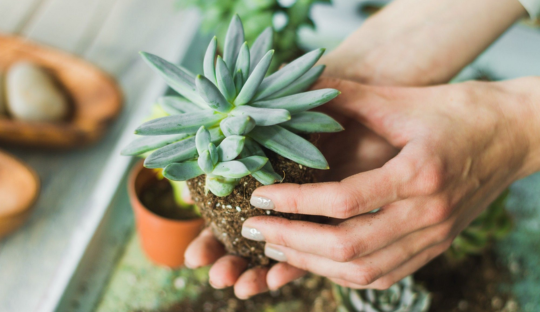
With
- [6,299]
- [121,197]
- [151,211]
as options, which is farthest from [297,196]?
[6,299]

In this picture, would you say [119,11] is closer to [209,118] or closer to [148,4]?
[148,4]

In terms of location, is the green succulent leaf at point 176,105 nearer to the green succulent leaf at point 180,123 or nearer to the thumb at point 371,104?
the green succulent leaf at point 180,123

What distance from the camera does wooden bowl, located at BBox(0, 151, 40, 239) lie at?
4.10ft

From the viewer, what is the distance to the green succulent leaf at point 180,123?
633mm

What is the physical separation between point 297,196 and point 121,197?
2.81 feet

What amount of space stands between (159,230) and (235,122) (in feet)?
2.10

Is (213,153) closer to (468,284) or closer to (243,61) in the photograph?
(243,61)

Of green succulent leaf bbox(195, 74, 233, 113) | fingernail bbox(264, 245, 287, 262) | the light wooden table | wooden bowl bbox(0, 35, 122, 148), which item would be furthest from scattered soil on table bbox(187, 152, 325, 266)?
wooden bowl bbox(0, 35, 122, 148)

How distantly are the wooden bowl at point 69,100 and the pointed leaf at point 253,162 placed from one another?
1.05 m

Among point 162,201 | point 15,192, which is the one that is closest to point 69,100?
point 15,192

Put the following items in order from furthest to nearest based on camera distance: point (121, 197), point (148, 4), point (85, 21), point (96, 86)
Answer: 1. point (148, 4)
2. point (85, 21)
3. point (96, 86)
4. point (121, 197)

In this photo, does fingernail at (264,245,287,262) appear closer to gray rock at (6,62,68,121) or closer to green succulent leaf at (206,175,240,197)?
green succulent leaf at (206,175,240,197)

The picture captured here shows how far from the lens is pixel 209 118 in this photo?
663 mm

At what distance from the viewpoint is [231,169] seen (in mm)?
608
